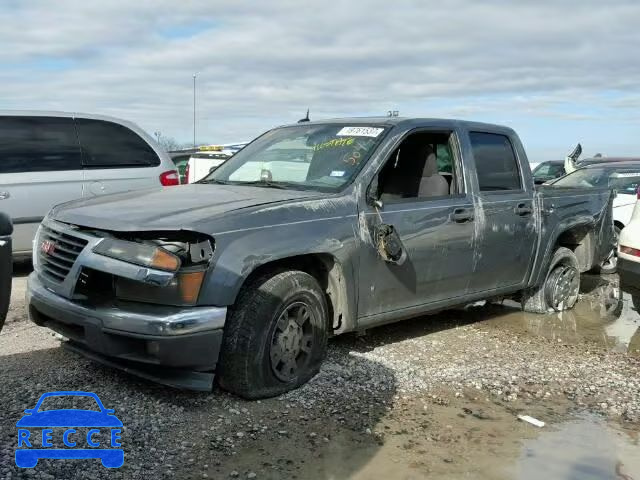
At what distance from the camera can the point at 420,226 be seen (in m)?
4.77

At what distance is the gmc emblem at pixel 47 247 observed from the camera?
4.06 meters

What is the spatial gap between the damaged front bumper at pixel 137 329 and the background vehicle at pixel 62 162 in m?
3.56

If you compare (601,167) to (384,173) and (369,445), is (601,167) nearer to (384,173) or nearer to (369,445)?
(384,173)

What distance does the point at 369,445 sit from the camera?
3.51 metres

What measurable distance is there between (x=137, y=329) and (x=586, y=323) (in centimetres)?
468

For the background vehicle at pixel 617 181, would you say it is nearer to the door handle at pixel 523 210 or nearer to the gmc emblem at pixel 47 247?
the door handle at pixel 523 210

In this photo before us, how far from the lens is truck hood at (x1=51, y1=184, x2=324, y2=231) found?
3646 mm

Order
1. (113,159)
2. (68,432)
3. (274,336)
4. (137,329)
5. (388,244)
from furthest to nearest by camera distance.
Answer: (113,159) < (388,244) < (274,336) < (137,329) < (68,432)

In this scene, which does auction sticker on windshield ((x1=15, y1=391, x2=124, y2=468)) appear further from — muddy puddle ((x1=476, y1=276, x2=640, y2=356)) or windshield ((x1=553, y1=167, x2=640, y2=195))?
windshield ((x1=553, y1=167, x2=640, y2=195))

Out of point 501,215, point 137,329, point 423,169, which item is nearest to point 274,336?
point 137,329

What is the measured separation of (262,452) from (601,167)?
889 centimetres

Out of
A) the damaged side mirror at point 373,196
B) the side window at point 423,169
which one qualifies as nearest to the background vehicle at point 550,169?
the side window at point 423,169

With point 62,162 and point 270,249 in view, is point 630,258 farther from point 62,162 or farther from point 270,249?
point 62,162

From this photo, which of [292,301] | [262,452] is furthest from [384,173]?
[262,452]
